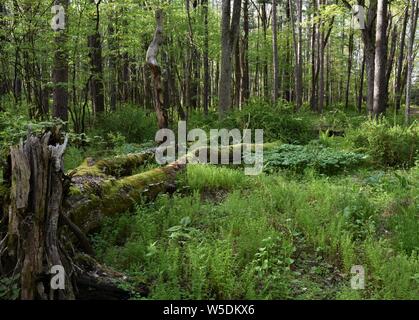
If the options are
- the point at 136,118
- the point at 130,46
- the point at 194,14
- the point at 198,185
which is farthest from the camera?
the point at 194,14

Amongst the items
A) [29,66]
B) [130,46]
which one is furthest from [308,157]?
[130,46]

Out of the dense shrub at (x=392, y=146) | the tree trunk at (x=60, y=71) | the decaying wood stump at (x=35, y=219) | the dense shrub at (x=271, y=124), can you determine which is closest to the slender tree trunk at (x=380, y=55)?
the dense shrub at (x=271, y=124)

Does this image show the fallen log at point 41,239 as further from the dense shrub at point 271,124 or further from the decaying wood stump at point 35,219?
the dense shrub at point 271,124

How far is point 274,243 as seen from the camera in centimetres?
480

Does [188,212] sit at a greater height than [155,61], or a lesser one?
lesser

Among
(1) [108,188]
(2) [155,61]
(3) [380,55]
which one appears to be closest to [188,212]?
(1) [108,188]

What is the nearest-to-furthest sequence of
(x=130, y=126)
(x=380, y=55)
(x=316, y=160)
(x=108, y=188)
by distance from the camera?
(x=108, y=188) < (x=316, y=160) < (x=380, y=55) < (x=130, y=126)

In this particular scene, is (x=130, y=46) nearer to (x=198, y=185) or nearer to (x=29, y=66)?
(x=29, y=66)

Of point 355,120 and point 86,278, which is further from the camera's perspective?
point 355,120

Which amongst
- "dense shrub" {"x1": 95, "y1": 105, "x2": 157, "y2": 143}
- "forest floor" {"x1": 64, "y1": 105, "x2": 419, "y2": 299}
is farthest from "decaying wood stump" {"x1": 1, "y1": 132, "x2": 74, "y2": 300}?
"dense shrub" {"x1": 95, "y1": 105, "x2": 157, "y2": 143}

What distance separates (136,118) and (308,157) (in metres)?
6.80

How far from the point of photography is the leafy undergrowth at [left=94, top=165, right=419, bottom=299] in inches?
161

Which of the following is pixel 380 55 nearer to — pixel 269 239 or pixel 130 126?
pixel 130 126
